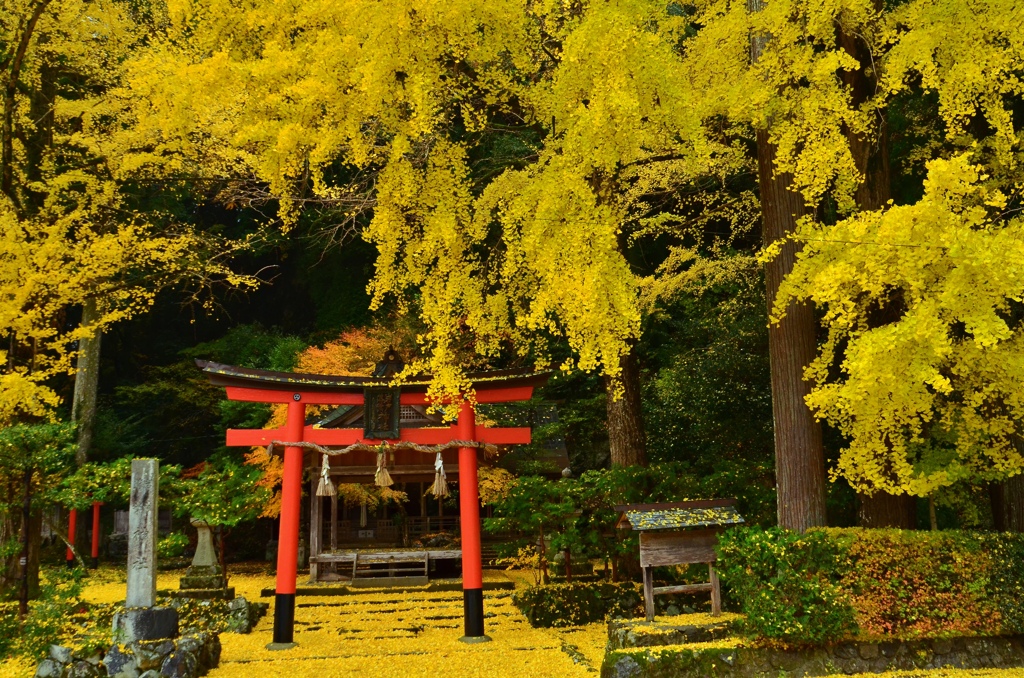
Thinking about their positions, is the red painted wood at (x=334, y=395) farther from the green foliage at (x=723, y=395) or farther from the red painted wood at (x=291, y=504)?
the green foliage at (x=723, y=395)

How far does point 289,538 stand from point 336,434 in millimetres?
1398

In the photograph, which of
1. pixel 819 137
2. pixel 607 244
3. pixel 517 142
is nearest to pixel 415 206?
pixel 607 244

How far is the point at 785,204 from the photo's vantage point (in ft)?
27.9

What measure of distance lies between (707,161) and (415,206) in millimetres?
3601

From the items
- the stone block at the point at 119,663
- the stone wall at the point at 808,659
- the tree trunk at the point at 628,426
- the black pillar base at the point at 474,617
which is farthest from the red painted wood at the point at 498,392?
the stone block at the point at 119,663

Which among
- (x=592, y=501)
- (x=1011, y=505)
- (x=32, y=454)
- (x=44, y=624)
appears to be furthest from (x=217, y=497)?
(x=1011, y=505)

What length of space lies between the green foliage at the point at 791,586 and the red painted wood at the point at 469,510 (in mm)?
3509

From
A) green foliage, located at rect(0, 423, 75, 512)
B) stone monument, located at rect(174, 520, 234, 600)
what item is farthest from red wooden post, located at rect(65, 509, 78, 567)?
green foliage, located at rect(0, 423, 75, 512)

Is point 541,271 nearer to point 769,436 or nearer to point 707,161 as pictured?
point 707,161

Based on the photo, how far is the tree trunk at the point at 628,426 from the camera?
12.0 m

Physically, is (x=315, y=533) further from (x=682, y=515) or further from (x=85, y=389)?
(x=682, y=515)

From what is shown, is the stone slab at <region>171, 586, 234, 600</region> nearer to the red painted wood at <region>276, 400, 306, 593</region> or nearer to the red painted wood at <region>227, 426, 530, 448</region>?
the red painted wood at <region>276, 400, 306, 593</region>

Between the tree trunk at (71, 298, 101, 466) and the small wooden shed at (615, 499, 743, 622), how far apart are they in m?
14.3

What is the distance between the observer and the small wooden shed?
8.26 metres
